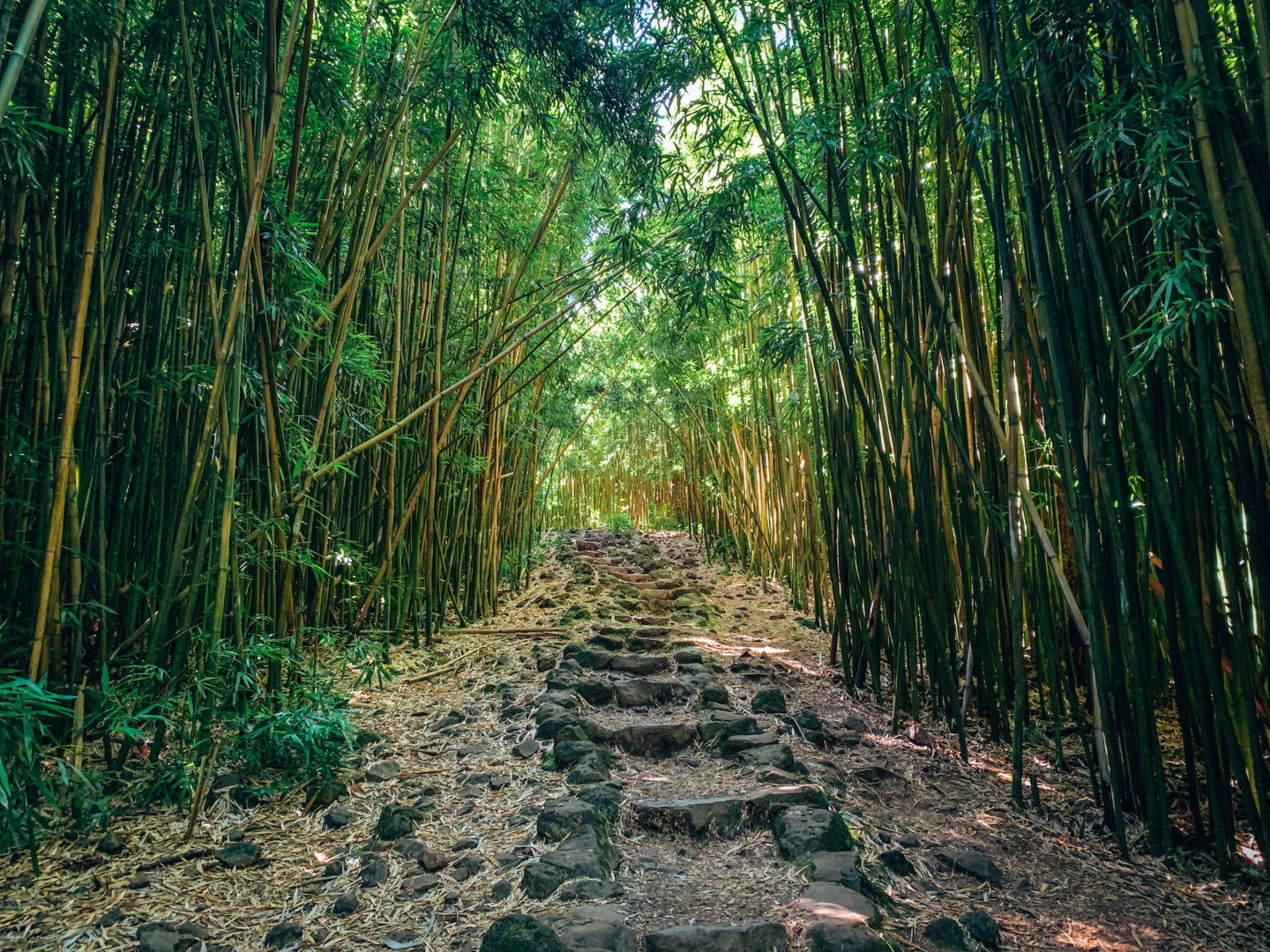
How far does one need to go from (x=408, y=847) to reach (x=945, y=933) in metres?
1.13

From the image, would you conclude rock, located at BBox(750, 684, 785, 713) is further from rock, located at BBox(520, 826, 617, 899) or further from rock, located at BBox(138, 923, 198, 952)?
rock, located at BBox(138, 923, 198, 952)

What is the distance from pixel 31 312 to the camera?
1530 millimetres

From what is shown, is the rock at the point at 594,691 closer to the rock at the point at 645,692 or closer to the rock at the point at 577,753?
the rock at the point at 645,692

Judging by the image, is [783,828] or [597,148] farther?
[597,148]

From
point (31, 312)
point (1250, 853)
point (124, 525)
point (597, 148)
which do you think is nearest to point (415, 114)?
point (597, 148)

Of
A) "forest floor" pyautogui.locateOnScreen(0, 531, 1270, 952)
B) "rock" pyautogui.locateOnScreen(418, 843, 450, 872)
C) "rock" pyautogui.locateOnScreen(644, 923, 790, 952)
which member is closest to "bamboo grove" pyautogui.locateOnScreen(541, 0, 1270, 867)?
"forest floor" pyautogui.locateOnScreen(0, 531, 1270, 952)

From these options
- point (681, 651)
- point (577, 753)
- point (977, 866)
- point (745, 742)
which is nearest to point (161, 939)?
point (577, 753)

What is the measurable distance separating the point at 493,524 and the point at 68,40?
3047mm

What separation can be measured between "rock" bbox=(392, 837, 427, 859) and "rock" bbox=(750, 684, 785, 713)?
135 centimetres

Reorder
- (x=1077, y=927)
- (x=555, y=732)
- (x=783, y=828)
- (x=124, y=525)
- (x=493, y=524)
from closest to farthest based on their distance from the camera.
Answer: (x=1077, y=927)
(x=783, y=828)
(x=124, y=525)
(x=555, y=732)
(x=493, y=524)

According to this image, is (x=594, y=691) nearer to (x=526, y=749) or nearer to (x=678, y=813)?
(x=526, y=749)

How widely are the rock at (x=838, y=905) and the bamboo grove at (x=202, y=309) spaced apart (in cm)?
126

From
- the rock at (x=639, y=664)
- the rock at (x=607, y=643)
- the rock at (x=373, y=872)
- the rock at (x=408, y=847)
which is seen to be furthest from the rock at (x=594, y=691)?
A: the rock at (x=373, y=872)

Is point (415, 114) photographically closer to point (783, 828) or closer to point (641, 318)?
point (641, 318)
